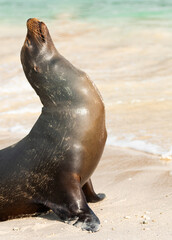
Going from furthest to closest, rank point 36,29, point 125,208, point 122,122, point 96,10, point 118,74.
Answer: point 96,10
point 118,74
point 122,122
point 36,29
point 125,208

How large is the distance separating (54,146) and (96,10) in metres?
23.2

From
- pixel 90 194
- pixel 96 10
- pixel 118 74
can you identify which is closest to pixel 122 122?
pixel 90 194

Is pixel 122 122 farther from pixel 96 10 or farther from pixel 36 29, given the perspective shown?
pixel 96 10

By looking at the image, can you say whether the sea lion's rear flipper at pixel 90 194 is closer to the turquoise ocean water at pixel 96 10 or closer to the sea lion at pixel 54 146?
the sea lion at pixel 54 146

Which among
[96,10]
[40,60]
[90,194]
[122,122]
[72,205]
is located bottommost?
[96,10]

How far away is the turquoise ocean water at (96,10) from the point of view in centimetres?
2312

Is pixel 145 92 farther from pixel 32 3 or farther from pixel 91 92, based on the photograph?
pixel 32 3

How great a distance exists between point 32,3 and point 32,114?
25347 millimetres

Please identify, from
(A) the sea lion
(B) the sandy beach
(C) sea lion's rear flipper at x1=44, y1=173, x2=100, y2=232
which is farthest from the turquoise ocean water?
(C) sea lion's rear flipper at x1=44, y1=173, x2=100, y2=232

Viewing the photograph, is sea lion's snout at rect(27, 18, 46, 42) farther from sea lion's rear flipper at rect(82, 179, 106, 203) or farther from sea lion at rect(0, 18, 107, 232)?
sea lion's rear flipper at rect(82, 179, 106, 203)

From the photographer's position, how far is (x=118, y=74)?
12109mm

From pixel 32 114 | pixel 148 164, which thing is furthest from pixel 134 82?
pixel 148 164

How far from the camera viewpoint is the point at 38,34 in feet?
14.3

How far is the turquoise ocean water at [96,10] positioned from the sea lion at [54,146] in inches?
680
